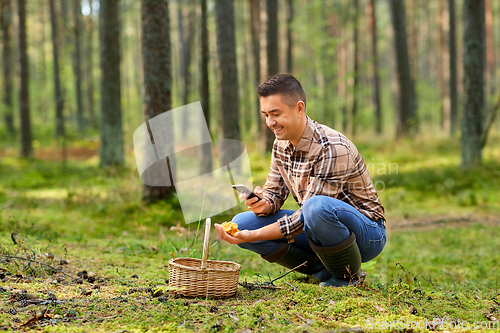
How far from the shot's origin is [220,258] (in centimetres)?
412

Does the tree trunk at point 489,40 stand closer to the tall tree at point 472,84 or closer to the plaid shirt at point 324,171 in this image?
the tall tree at point 472,84

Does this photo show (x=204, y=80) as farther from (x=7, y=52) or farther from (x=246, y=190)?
(x=7, y=52)

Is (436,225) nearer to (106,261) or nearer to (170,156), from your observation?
(170,156)

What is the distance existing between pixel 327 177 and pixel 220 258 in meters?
1.77

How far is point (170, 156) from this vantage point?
6004 millimetres

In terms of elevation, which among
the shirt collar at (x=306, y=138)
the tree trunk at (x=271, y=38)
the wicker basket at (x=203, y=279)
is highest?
the tree trunk at (x=271, y=38)

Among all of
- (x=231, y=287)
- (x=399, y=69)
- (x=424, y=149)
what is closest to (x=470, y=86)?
(x=424, y=149)

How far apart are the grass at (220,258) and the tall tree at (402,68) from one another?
519 cm

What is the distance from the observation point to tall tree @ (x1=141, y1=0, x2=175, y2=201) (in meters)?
5.83

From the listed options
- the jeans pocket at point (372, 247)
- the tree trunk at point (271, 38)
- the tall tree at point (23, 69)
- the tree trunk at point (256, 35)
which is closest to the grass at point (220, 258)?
the jeans pocket at point (372, 247)

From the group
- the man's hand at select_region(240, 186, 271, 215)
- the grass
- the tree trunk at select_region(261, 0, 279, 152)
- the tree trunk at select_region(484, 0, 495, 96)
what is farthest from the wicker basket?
the tree trunk at select_region(484, 0, 495, 96)

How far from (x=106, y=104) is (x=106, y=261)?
7.75 m

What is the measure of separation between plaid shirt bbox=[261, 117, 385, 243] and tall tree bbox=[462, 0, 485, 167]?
6.76 m

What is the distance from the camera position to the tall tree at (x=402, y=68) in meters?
13.4
